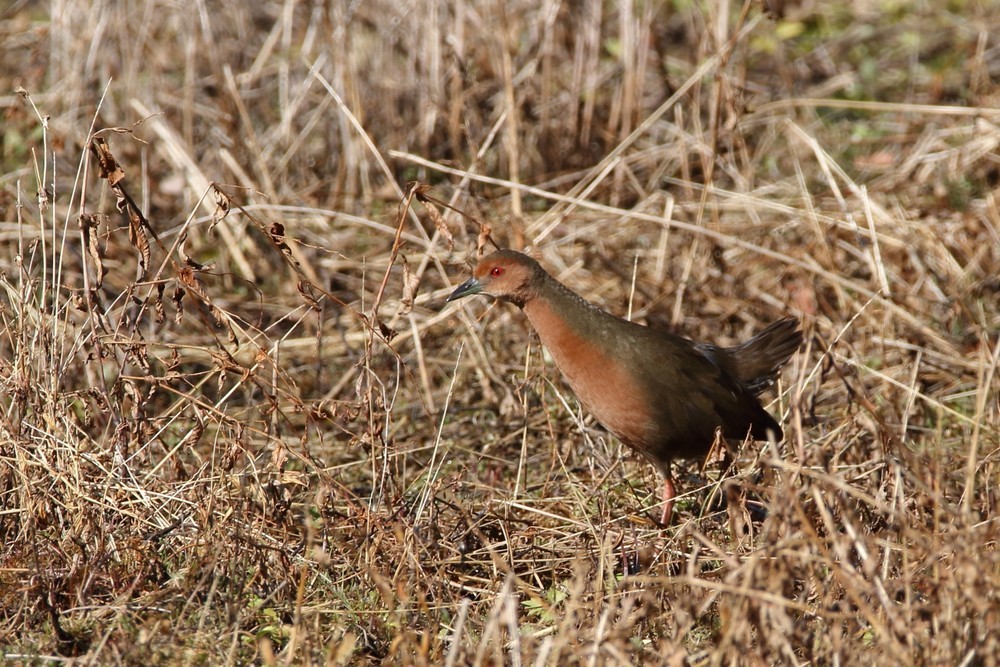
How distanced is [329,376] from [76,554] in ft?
6.73

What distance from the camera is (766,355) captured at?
448cm

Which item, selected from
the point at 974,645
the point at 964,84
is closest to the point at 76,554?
the point at 974,645

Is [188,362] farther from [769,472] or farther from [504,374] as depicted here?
[769,472]

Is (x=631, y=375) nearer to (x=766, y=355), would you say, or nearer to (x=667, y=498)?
(x=667, y=498)

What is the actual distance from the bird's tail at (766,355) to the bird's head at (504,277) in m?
0.91

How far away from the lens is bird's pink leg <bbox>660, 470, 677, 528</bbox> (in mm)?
3964

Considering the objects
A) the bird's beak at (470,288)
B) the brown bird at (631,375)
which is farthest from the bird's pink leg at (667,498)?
the bird's beak at (470,288)

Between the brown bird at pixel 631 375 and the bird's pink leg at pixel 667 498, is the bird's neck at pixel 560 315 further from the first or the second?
the bird's pink leg at pixel 667 498

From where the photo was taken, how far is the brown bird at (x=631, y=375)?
13.5 ft

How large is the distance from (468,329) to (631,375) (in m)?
0.97

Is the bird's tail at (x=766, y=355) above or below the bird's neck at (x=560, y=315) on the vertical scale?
below

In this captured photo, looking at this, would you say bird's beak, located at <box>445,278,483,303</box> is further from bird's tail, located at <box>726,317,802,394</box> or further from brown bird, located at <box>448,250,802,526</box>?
bird's tail, located at <box>726,317,802,394</box>

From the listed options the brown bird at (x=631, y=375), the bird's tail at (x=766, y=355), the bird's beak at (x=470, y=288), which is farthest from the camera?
the bird's tail at (x=766, y=355)

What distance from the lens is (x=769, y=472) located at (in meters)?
3.86
